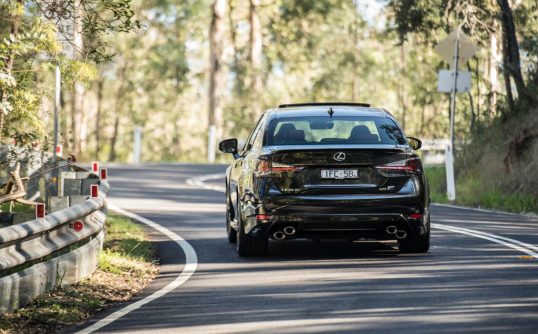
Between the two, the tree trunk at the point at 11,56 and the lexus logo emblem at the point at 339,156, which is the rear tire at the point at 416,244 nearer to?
the lexus logo emblem at the point at 339,156

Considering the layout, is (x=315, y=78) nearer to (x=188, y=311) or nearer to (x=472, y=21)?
(x=472, y=21)

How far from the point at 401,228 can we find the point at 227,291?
2.79 m

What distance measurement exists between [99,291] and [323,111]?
3.83 m

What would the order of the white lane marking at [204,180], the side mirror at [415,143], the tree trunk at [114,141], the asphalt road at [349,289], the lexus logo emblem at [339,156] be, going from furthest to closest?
the tree trunk at [114,141]
the white lane marking at [204,180]
the side mirror at [415,143]
the lexus logo emblem at [339,156]
the asphalt road at [349,289]

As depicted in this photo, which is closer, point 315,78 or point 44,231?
point 44,231

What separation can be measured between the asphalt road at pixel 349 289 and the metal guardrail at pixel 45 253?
0.73 meters

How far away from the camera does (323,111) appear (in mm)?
13961

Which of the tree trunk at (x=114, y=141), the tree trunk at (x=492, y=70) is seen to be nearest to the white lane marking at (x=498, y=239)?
the tree trunk at (x=492, y=70)

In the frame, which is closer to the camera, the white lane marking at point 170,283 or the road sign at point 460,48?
the white lane marking at point 170,283

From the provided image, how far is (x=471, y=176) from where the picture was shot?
2505 cm

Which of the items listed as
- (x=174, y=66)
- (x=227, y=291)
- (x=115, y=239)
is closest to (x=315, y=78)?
(x=174, y=66)

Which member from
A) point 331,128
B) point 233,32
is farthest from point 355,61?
point 331,128

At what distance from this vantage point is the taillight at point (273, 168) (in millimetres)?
12695

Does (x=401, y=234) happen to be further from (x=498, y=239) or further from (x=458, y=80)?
(x=458, y=80)
